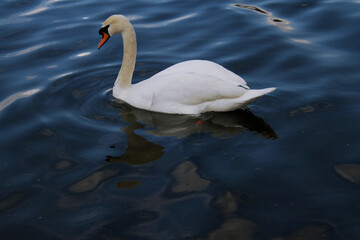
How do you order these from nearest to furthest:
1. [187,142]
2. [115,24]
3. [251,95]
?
[187,142]
[251,95]
[115,24]

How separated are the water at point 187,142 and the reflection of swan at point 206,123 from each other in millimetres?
25

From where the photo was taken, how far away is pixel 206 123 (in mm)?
7074

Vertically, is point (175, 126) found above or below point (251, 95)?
below

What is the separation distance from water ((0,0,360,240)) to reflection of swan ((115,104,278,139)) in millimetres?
25

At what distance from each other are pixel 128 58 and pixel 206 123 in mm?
1809

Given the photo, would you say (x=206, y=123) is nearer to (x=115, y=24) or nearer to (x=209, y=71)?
(x=209, y=71)

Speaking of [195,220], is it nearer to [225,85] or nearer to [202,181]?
[202,181]

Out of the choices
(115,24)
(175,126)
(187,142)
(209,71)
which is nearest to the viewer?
(187,142)

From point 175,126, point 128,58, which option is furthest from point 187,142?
point 128,58

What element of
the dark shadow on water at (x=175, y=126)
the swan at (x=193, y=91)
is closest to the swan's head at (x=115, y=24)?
the swan at (x=193, y=91)

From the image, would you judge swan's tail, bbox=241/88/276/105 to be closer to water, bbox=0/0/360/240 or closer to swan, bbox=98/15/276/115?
swan, bbox=98/15/276/115

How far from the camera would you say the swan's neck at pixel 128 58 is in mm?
8023

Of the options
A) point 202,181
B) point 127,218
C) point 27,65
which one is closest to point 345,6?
point 27,65

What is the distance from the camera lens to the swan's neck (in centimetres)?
802
